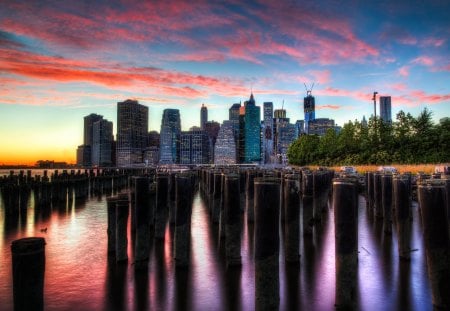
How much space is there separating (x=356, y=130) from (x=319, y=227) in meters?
59.5

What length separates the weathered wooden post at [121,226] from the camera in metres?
10.6

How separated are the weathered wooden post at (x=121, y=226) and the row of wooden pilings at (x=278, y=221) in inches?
1.2

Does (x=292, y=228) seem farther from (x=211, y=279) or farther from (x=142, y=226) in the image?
(x=142, y=226)

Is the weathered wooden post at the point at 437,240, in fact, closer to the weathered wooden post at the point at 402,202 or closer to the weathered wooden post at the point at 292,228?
the weathered wooden post at the point at 402,202

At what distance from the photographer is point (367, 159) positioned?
5891 cm

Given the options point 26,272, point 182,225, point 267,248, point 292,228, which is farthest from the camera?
point 292,228

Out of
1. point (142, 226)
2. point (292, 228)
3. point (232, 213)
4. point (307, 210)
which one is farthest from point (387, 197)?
point (142, 226)

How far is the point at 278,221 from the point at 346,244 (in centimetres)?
161

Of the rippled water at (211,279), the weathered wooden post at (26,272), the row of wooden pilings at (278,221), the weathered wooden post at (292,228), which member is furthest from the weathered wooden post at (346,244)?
the weathered wooden post at (26,272)

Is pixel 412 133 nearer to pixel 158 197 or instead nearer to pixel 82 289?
pixel 158 197

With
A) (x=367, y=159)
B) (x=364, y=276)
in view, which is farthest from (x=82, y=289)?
(x=367, y=159)

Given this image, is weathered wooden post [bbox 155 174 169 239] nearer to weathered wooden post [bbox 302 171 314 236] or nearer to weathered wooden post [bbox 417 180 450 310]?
weathered wooden post [bbox 302 171 314 236]

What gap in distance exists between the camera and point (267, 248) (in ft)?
22.5

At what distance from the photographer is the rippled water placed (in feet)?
27.5
